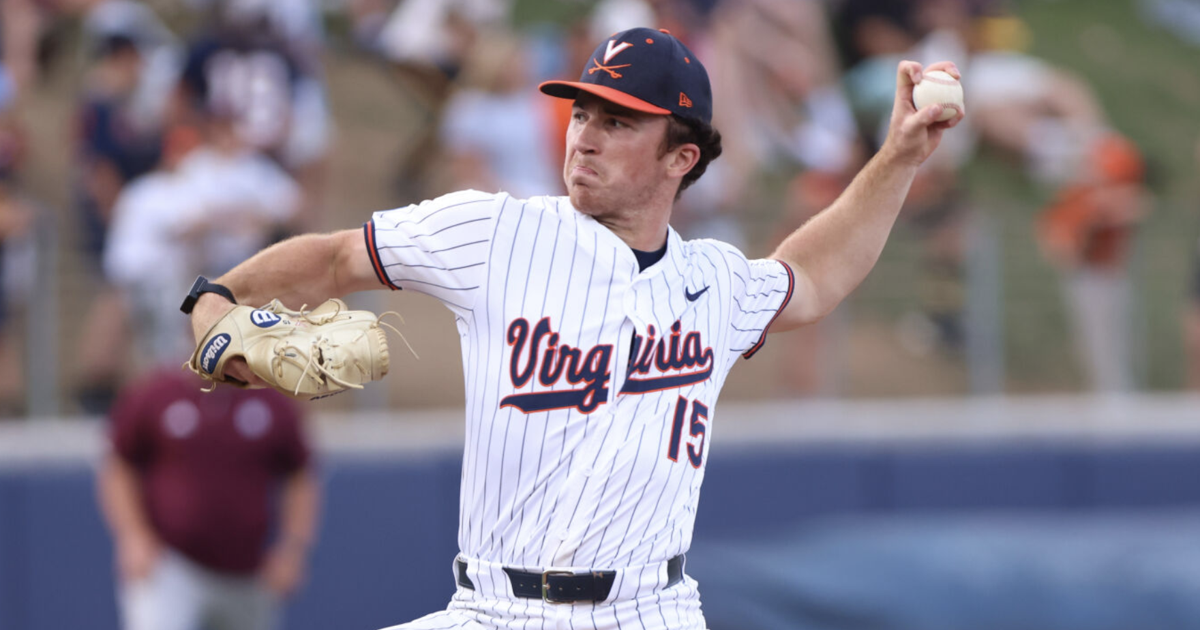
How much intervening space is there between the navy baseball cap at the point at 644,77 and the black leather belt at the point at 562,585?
98 cm

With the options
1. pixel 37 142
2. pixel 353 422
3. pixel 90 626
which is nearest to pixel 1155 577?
pixel 353 422

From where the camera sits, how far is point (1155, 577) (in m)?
6.19

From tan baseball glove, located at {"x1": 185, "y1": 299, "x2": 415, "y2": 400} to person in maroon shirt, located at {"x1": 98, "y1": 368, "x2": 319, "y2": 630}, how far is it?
11.1ft

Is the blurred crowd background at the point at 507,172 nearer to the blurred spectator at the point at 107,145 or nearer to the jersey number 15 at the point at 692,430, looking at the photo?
the blurred spectator at the point at 107,145

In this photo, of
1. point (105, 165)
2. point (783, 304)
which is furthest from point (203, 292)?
point (105, 165)

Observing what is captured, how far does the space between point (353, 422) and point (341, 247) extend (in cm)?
448

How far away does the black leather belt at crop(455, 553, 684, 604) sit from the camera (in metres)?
2.91

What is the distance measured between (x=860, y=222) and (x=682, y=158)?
1.68ft

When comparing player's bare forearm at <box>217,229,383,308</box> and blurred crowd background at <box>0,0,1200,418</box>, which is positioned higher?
blurred crowd background at <box>0,0,1200,418</box>

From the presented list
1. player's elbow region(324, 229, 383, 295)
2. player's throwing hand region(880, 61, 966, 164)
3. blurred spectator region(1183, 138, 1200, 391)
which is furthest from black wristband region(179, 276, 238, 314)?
blurred spectator region(1183, 138, 1200, 391)

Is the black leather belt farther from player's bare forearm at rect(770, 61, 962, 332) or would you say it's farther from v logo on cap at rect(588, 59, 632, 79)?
v logo on cap at rect(588, 59, 632, 79)

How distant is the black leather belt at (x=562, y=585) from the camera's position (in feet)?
9.55

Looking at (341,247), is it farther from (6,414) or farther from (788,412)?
(788,412)

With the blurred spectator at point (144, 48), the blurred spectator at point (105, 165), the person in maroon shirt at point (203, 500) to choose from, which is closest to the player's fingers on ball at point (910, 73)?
the person in maroon shirt at point (203, 500)
